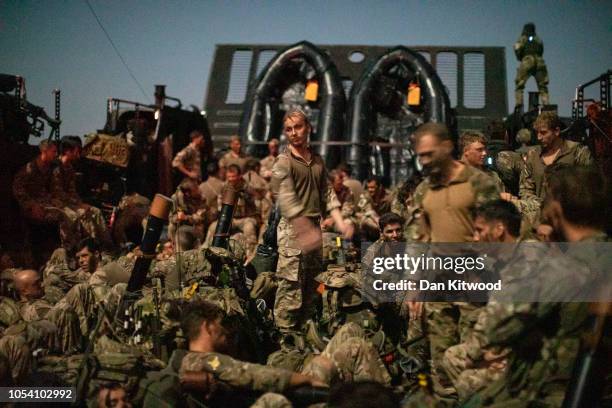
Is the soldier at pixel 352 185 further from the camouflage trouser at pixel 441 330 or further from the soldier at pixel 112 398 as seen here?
the soldier at pixel 112 398

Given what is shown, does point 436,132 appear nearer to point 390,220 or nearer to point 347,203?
point 390,220

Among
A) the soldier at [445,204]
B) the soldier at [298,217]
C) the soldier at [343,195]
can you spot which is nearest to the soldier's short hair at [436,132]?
the soldier at [445,204]

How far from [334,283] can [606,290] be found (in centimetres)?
289

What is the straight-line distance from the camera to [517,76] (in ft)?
37.3

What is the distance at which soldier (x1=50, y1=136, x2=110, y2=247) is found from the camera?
30.0ft

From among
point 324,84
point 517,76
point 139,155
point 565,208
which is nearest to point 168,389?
point 565,208

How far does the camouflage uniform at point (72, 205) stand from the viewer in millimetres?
9125

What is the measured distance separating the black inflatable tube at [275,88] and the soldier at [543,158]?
7.43 metres

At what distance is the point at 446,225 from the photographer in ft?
14.4

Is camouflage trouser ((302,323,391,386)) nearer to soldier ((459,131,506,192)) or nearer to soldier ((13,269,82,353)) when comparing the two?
soldier ((459,131,506,192))

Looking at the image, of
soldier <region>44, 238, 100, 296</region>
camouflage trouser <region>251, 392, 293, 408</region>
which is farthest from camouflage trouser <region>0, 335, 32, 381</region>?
soldier <region>44, 238, 100, 296</region>

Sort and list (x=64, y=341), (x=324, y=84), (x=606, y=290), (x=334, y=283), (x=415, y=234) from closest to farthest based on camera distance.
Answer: (x=606, y=290)
(x=415, y=234)
(x=64, y=341)
(x=334, y=283)
(x=324, y=84)

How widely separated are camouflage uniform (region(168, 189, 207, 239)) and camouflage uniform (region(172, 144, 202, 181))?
44.3 inches

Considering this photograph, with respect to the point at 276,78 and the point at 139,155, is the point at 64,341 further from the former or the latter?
the point at 276,78
